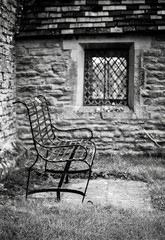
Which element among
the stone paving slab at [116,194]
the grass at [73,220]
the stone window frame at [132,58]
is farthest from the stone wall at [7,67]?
the stone paving slab at [116,194]

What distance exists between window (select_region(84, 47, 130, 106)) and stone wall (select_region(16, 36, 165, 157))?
0.30m

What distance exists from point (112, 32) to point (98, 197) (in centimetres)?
337

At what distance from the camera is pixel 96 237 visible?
319 centimetres

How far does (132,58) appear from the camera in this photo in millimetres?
6840

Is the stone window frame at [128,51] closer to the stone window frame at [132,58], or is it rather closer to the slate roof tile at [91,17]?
the stone window frame at [132,58]

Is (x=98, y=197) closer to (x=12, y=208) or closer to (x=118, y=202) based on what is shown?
(x=118, y=202)

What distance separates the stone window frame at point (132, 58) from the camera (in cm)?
670

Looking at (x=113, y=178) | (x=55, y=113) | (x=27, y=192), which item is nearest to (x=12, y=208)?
(x=27, y=192)

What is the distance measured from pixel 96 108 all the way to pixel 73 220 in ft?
11.7

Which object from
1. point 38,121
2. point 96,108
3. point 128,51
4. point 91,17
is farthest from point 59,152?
point 128,51

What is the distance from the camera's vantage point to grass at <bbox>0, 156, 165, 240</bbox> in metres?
3.22

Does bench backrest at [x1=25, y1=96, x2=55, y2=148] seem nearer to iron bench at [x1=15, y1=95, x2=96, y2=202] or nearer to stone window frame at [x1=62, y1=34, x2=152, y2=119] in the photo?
iron bench at [x1=15, y1=95, x2=96, y2=202]

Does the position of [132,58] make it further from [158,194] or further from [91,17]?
[158,194]

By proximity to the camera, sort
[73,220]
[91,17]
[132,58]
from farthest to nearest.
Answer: [132,58]
[91,17]
[73,220]
